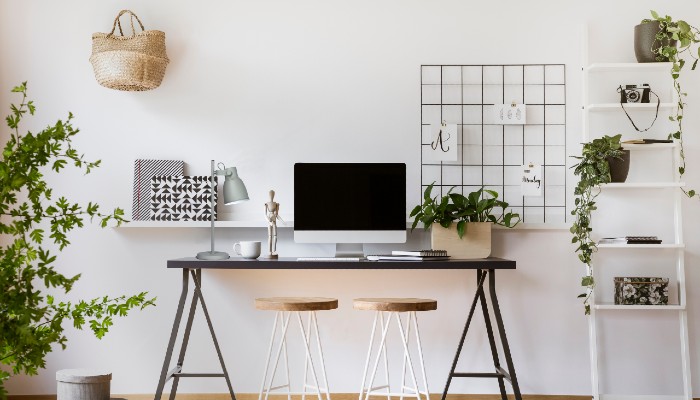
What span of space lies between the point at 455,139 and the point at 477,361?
1218 mm

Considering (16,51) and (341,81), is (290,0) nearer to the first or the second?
(341,81)

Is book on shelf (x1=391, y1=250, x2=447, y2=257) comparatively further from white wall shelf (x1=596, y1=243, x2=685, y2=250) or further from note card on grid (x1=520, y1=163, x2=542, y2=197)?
white wall shelf (x1=596, y1=243, x2=685, y2=250)

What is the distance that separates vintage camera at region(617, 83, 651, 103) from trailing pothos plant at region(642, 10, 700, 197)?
15 centimetres

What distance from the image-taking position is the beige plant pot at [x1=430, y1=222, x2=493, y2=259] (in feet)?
12.5

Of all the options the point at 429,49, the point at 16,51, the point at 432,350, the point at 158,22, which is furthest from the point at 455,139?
the point at 16,51

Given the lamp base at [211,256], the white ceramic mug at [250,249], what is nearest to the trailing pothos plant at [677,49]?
the white ceramic mug at [250,249]

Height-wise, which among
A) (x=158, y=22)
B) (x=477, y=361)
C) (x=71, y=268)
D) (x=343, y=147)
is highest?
(x=158, y=22)

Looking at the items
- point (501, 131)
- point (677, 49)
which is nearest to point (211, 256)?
point (501, 131)

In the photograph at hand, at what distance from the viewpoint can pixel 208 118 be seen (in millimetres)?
4113

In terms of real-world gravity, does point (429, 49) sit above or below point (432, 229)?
above

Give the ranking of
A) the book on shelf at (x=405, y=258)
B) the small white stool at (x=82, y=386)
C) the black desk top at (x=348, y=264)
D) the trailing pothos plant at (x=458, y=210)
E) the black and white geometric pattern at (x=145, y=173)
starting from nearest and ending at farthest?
the black desk top at (x=348, y=264)
the book on shelf at (x=405, y=258)
the small white stool at (x=82, y=386)
the trailing pothos plant at (x=458, y=210)
the black and white geometric pattern at (x=145, y=173)

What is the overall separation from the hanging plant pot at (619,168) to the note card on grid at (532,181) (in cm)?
38

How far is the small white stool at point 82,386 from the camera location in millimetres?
3646

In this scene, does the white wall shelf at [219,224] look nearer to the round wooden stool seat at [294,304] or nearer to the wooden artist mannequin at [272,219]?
the wooden artist mannequin at [272,219]
